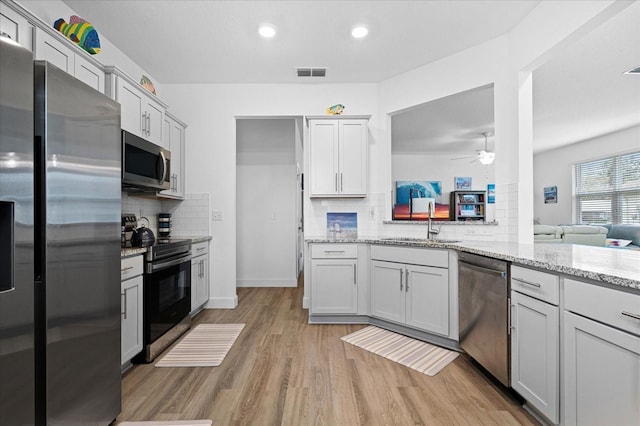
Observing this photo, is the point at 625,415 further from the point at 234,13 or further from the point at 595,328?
the point at 234,13

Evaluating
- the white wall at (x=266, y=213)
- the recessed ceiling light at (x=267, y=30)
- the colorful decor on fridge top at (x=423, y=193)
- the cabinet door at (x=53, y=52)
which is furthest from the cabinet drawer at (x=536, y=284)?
the colorful decor on fridge top at (x=423, y=193)

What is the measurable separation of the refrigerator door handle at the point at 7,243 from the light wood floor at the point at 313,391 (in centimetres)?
112

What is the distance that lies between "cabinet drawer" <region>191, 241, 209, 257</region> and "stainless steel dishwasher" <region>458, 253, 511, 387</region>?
8.40 feet

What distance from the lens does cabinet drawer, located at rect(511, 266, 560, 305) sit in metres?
1.49

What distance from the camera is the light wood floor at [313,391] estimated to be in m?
1.73

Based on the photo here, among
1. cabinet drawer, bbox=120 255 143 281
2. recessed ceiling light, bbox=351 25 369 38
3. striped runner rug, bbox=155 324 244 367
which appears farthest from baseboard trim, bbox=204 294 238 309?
recessed ceiling light, bbox=351 25 369 38

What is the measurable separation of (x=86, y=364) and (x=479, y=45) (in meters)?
3.83

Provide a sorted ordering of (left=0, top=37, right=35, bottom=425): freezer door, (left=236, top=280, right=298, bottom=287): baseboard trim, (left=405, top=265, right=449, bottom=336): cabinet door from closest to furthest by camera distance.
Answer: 1. (left=0, top=37, right=35, bottom=425): freezer door
2. (left=405, top=265, right=449, bottom=336): cabinet door
3. (left=236, top=280, right=298, bottom=287): baseboard trim

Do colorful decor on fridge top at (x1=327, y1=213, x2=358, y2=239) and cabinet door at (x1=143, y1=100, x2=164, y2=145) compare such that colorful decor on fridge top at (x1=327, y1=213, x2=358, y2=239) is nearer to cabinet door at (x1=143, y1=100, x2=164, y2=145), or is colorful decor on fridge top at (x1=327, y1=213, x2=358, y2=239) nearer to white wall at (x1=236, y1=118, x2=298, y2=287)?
white wall at (x1=236, y1=118, x2=298, y2=287)

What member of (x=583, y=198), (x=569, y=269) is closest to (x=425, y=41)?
(x=569, y=269)

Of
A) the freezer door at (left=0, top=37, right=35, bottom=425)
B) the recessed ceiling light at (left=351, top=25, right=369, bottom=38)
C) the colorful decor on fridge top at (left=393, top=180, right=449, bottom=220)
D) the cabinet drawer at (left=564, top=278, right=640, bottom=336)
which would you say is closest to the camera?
the freezer door at (left=0, top=37, right=35, bottom=425)

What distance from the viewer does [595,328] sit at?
127 centimetres

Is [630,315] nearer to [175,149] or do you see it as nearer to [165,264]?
[165,264]

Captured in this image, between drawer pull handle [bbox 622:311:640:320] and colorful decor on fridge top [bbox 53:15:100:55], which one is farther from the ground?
colorful decor on fridge top [bbox 53:15:100:55]
